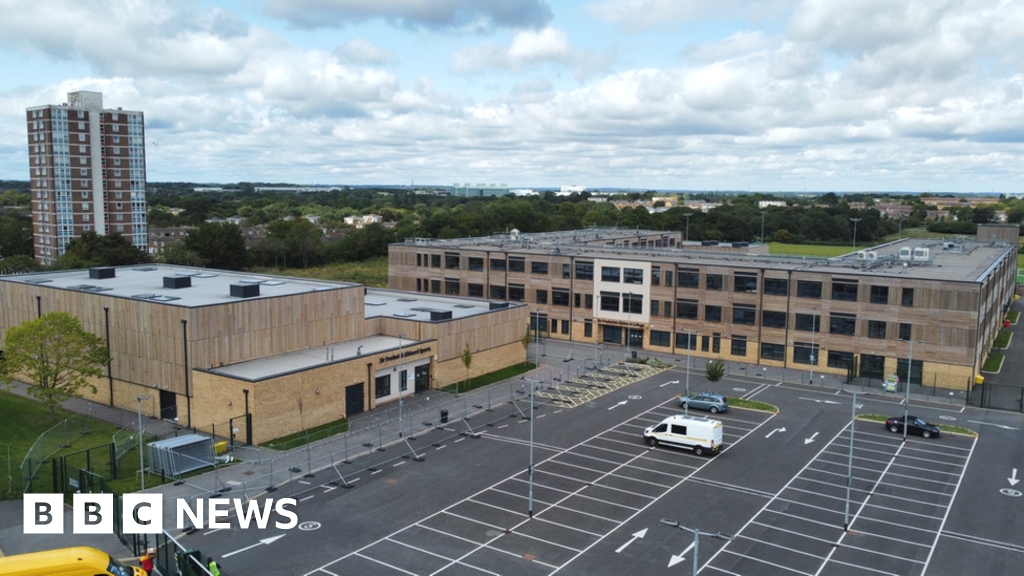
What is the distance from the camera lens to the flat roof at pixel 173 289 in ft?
170

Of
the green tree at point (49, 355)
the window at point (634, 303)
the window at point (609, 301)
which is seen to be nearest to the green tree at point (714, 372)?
the window at point (634, 303)

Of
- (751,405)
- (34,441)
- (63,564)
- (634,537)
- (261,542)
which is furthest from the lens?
(751,405)

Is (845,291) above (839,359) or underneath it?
above

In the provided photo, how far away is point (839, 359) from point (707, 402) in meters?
19.5

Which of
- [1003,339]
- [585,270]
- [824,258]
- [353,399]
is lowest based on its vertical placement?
[1003,339]

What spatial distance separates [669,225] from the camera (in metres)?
165

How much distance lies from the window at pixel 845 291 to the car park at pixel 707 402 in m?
19.0

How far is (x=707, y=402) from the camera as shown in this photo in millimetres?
51188

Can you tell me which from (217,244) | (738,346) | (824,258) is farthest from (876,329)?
(217,244)

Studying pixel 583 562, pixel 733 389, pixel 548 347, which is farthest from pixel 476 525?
pixel 548 347

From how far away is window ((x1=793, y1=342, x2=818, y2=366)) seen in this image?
64.8 meters

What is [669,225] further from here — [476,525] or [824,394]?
[476,525]

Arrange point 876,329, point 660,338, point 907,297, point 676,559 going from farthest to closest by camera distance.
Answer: point 660,338, point 876,329, point 907,297, point 676,559

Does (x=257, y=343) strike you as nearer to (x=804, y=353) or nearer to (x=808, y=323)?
(x=804, y=353)
